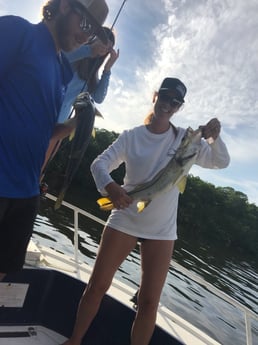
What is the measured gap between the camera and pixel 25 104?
2223mm

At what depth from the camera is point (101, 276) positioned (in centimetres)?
313

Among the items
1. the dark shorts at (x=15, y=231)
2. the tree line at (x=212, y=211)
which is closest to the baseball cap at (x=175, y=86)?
the dark shorts at (x=15, y=231)

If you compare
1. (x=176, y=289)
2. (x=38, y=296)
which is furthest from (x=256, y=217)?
(x=38, y=296)

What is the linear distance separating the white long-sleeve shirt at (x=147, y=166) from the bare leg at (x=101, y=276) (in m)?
0.10

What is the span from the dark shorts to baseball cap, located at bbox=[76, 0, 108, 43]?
1.32 m

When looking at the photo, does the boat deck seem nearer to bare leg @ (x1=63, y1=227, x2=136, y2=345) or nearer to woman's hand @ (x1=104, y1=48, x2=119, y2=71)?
bare leg @ (x1=63, y1=227, x2=136, y2=345)

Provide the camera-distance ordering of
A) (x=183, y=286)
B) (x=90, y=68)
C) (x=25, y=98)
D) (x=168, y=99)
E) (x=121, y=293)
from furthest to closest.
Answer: (x=183, y=286) → (x=121, y=293) → (x=90, y=68) → (x=168, y=99) → (x=25, y=98)

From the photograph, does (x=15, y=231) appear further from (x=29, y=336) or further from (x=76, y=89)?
(x=76, y=89)

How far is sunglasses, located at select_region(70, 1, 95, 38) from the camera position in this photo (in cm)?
233

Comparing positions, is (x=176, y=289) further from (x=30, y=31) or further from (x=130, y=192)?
(x=30, y=31)

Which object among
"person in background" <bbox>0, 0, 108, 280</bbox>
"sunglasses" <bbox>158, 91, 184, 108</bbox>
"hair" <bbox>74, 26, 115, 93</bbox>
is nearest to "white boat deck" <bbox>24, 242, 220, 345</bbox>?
"person in background" <bbox>0, 0, 108, 280</bbox>

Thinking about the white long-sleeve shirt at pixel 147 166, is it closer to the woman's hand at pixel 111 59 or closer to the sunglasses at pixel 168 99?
the sunglasses at pixel 168 99

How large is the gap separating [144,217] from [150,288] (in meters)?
0.62

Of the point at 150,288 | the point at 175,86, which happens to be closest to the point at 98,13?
the point at 175,86
